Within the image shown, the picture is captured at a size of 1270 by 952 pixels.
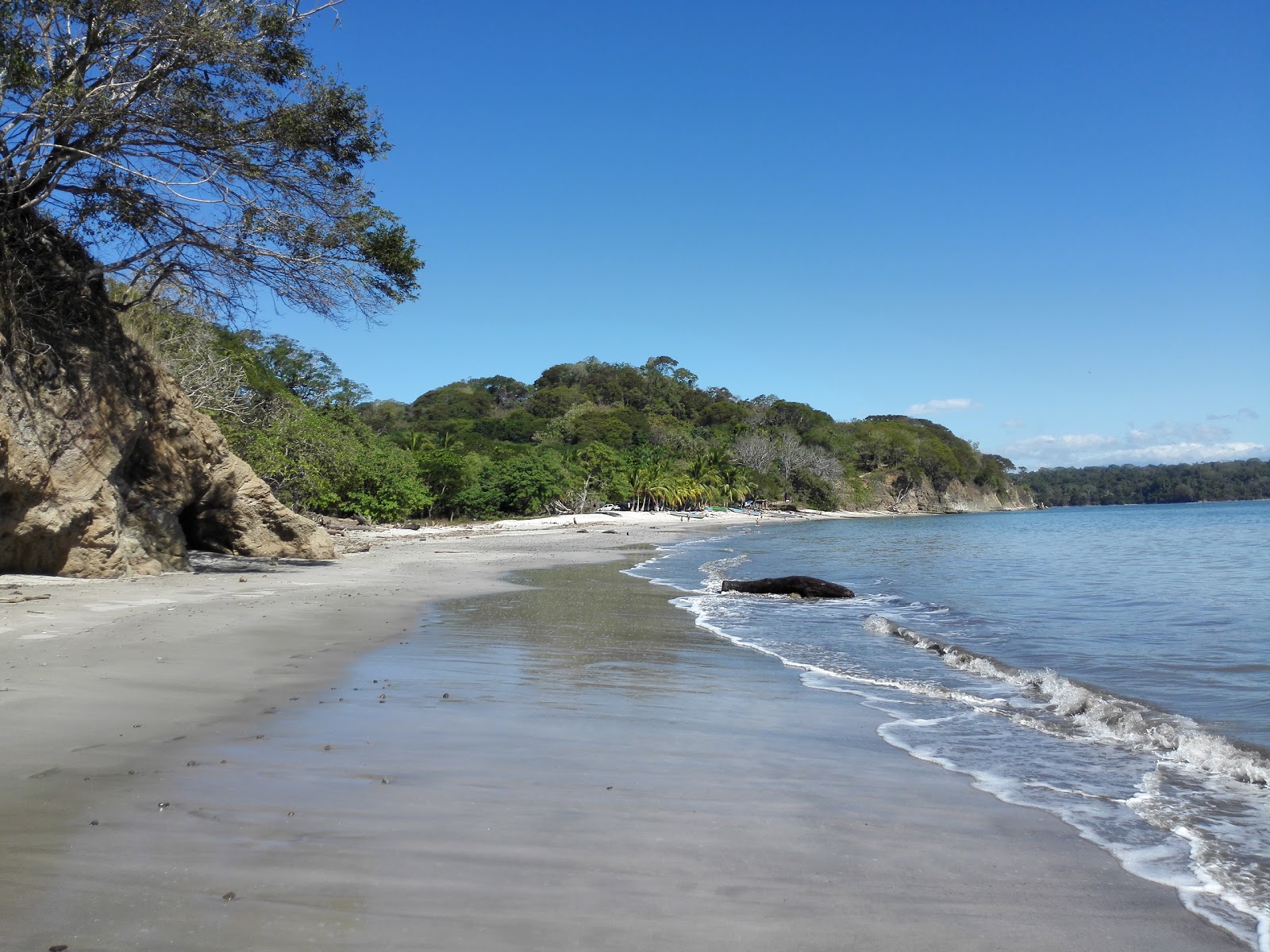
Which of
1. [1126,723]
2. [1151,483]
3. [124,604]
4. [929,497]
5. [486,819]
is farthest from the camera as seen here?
[1151,483]

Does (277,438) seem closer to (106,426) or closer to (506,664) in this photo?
(106,426)

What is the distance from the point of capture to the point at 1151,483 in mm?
153250

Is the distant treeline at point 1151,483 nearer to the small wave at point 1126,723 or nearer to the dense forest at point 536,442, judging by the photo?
the dense forest at point 536,442

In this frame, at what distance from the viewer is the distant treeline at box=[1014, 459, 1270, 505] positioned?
141 m

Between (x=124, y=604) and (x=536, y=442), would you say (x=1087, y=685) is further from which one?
(x=536, y=442)

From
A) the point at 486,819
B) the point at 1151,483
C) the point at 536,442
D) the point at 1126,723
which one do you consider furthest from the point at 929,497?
the point at 486,819

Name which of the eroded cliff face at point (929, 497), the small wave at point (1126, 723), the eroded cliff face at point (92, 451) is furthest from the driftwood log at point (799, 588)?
the eroded cliff face at point (929, 497)

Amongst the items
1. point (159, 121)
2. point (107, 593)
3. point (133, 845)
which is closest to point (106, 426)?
point (107, 593)

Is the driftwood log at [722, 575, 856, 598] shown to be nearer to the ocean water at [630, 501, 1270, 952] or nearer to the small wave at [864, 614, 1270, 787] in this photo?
the ocean water at [630, 501, 1270, 952]

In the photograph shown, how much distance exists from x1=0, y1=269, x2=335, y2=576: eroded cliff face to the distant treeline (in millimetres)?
164619

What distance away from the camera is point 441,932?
277 centimetres

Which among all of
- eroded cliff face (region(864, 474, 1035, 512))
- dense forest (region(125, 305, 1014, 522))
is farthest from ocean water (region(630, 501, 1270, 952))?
eroded cliff face (region(864, 474, 1035, 512))

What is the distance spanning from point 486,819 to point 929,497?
117884mm

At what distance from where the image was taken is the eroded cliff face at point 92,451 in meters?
11.2
